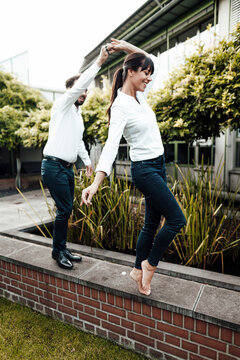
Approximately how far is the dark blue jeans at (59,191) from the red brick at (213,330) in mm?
1327

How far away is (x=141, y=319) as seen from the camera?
1.69 m

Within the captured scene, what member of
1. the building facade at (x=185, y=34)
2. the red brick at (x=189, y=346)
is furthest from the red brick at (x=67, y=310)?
the building facade at (x=185, y=34)

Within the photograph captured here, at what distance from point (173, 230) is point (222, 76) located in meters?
2.62

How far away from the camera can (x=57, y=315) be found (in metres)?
2.12

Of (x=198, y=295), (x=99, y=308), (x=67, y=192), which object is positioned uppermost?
(x=67, y=192)

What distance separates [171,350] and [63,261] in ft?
3.47

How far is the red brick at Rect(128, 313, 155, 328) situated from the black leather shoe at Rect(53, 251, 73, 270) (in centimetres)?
66

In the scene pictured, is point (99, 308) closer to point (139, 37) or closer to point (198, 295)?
point (198, 295)

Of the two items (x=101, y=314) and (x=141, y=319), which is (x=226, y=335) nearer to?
(x=141, y=319)

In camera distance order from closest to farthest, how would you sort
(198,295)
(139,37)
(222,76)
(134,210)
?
(198,295), (134,210), (222,76), (139,37)

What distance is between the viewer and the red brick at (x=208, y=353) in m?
1.47

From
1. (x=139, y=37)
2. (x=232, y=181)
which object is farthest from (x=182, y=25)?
(x=232, y=181)

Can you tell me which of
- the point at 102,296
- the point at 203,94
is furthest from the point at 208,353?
the point at 203,94

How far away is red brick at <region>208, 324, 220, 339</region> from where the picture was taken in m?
1.44
